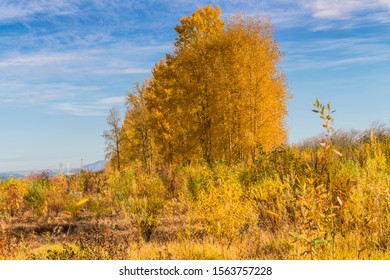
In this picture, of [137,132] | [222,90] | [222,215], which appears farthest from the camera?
[137,132]

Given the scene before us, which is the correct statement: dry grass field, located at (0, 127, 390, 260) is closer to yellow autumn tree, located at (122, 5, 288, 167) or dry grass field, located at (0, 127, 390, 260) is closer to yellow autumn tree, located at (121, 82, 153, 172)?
yellow autumn tree, located at (122, 5, 288, 167)

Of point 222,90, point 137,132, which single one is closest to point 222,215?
point 222,90

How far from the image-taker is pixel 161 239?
7.49 metres

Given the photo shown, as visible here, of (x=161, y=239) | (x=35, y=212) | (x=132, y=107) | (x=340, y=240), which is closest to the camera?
(x=340, y=240)

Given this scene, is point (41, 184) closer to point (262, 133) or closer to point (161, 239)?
point (161, 239)

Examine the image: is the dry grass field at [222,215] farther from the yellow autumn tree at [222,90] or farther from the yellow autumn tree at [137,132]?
the yellow autumn tree at [137,132]

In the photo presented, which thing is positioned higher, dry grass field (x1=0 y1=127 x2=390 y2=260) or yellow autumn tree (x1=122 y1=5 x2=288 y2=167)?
yellow autumn tree (x1=122 y1=5 x2=288 y2=167)

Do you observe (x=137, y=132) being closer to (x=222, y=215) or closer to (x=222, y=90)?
(x=222, y=90)

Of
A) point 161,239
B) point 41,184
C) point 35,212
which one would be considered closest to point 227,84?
point 41,184

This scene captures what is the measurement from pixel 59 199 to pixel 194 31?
14.2 metres

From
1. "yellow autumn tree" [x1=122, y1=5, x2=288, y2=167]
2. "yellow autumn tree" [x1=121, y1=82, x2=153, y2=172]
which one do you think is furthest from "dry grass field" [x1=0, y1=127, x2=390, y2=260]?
"yellow autumn tree" [x1=121, y1=82, x2=153, y2=172]

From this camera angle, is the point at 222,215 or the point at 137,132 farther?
the point at 137,132

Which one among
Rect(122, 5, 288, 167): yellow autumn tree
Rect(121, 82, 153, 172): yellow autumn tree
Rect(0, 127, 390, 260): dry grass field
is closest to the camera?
Rect(0, 127, 390, 260): dry grass field

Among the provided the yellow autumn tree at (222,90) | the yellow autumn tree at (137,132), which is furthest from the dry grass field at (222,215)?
the yellow autumn tree at (137,132)
